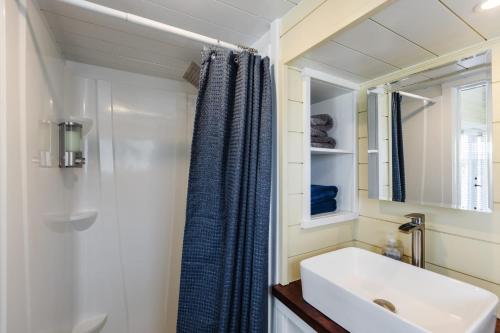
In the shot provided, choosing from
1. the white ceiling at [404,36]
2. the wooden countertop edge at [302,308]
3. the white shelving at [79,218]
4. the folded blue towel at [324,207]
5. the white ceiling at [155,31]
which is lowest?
the wooden countertop edge at [302,308]

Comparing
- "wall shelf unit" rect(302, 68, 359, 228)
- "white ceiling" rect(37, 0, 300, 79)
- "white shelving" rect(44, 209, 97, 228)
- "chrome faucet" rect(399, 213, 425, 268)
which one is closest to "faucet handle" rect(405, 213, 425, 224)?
"chrome faucet" rect(399, 213, 425, 268)

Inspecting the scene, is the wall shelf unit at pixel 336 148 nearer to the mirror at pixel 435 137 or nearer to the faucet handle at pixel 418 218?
the mirror at pixel 435 137

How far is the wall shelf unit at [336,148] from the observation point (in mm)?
1044

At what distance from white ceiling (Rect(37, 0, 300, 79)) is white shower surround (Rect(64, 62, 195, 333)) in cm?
26

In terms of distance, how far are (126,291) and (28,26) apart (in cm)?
152

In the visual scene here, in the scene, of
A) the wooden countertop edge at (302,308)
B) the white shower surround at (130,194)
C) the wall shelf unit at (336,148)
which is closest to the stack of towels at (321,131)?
the wall shelf unit at (336,148)

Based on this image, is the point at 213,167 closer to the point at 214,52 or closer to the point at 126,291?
the point at 214,52

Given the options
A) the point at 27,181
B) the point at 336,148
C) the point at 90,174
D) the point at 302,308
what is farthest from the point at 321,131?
the point at 90,174

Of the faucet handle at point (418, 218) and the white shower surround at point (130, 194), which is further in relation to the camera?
the white shower surround at point (130, 194)

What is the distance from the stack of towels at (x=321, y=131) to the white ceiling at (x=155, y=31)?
546 millimetres

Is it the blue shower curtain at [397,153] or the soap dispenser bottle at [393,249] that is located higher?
the blue shower curtain at [397,153]

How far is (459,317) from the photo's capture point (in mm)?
715

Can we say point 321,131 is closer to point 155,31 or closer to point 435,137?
point 435,137

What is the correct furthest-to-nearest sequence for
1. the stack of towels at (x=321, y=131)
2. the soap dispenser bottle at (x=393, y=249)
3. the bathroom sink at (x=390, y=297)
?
1. the stack of towels at (x=321, y=131)
2. the soap dispenser bottle at (x=393, y=249)
3. the bathroom sink at (x=390, y=297)
